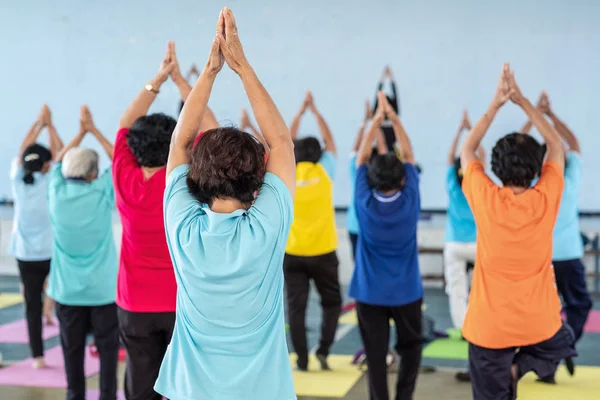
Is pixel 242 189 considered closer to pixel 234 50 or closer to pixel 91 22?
pixel 234 50

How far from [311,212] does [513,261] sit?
6.80 feet

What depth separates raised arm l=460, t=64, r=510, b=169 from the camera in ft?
10.0

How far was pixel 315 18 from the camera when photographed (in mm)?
8898

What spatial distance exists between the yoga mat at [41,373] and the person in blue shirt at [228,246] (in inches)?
122

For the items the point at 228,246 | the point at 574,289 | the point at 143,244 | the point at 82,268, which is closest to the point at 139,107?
the point at 143,244

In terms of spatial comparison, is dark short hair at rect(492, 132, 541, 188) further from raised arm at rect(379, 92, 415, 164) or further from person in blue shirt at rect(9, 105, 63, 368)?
person in blue shirt at rect(9, 105, 63, 368)

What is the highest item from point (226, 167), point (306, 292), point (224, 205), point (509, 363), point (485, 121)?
point (485, 121)

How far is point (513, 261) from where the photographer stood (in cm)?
301

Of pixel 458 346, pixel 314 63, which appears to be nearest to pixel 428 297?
pixel 458 346

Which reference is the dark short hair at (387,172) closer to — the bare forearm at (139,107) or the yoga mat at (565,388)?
the bare forearm at (139,107)

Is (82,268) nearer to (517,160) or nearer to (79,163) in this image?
(79,163)

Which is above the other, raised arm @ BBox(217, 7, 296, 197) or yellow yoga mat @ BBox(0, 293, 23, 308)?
raised arm @ BBox(217, 7, 296, 197)

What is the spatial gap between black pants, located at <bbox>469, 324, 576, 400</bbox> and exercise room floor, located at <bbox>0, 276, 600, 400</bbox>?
151 centimetres

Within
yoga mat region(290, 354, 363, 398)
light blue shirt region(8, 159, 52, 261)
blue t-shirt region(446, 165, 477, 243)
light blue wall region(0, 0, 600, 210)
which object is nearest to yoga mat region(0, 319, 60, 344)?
light blue shirt region(8, 159, 52, 261)
